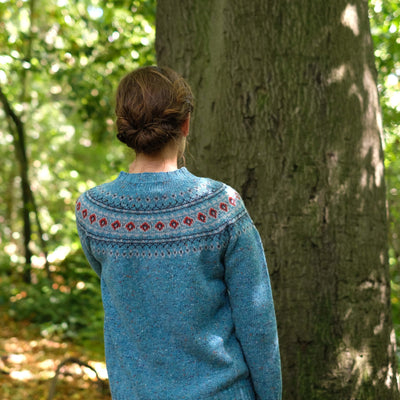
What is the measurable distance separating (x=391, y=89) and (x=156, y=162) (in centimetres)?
355

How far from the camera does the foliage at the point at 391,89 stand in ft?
12.8

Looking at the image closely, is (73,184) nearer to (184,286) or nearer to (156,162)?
(156,162)

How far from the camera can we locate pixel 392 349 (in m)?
2.46

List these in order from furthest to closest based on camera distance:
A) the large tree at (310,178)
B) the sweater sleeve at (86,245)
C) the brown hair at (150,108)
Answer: the large tree at (310,178), the sweater sleeve at (86,245), the brown hair at (150,108)

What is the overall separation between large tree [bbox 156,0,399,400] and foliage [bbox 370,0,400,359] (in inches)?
65.0

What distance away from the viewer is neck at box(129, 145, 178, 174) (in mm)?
1467

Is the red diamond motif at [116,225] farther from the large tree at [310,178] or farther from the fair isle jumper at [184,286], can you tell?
the large tree at [310,178]

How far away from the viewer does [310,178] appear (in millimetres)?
2305

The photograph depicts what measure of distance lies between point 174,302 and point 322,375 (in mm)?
1262

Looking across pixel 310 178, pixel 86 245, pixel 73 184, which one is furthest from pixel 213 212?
pixel 73 184

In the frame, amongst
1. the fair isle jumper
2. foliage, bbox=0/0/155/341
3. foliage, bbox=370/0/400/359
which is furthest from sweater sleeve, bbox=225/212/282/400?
foliage, bbox=0/0/155/341

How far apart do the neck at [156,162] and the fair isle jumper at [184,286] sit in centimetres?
3

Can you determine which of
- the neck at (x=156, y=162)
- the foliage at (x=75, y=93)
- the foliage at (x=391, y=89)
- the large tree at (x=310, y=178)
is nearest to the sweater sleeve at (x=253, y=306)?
the neck at (x=156, y=162)

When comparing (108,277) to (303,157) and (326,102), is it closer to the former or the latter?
(303,157)
